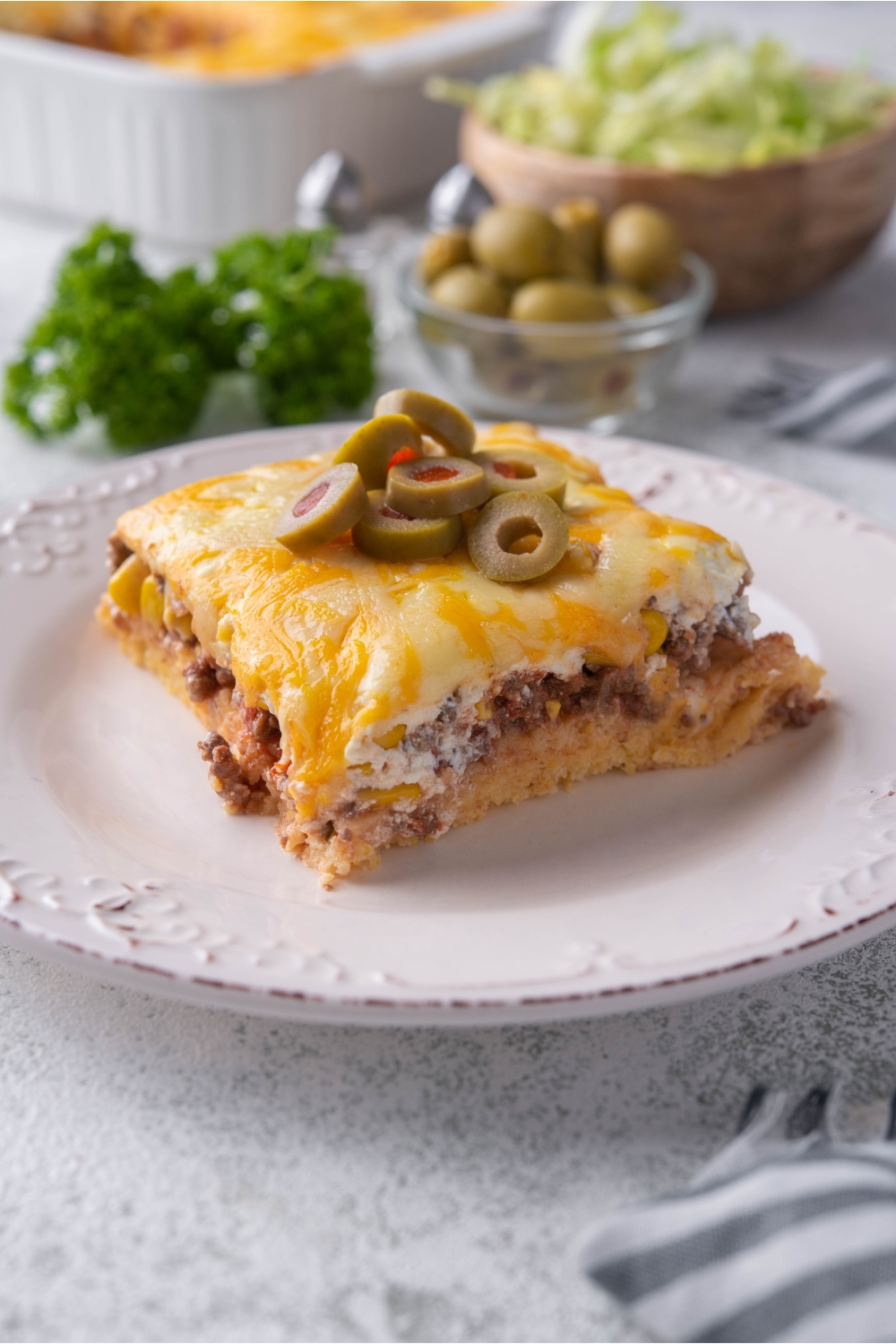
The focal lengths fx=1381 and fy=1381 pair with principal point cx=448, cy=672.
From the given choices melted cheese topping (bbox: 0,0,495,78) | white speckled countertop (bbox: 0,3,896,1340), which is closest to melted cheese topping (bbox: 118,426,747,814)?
white speckled countertop (bbox: 0,3,896,1340)

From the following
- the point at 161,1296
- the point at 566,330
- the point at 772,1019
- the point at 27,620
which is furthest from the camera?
the point at 566,330

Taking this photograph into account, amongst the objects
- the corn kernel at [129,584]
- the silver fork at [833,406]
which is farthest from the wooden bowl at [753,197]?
the corn kernel at [129,584]

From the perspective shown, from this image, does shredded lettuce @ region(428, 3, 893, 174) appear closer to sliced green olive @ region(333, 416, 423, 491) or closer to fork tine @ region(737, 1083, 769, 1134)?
sliced green olive @ region(333, 416, 423, 491)

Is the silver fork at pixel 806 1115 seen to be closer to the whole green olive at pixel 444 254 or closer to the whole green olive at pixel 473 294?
the whole green olive at pixel 473 294

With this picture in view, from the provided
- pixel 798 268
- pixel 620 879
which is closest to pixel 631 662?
pixel 620 879

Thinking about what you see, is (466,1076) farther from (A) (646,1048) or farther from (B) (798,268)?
(B) (798,268)

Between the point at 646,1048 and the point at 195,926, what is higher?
the point at 195,926

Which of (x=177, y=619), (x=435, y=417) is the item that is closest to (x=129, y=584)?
(x=177, y=619)
